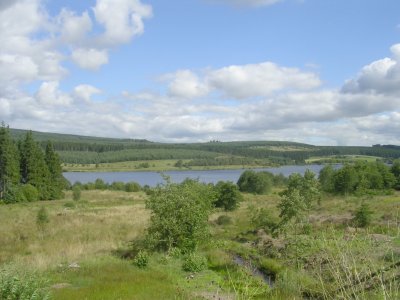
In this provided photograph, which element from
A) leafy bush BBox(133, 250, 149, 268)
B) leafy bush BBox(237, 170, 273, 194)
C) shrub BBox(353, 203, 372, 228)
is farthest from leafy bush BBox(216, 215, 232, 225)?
leafy bush BBox(237, 170, 273, 194)

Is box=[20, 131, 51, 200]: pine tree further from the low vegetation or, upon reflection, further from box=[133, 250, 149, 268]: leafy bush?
box=[133, 250, 149, 268]: leafy bush

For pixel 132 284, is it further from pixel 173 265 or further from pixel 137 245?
pixel 137 245

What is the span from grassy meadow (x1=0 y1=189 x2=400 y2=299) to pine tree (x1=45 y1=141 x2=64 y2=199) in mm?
28487

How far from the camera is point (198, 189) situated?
982 inches

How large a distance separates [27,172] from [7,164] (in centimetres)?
451

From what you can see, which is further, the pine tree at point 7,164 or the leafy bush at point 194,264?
the pine tree at point 7,164

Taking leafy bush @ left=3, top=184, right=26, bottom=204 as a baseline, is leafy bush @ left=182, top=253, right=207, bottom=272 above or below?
above

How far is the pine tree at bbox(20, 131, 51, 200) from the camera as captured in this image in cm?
6059

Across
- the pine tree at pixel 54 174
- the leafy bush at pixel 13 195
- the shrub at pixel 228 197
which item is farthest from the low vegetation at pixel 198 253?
the pine tree at pixel 54 174

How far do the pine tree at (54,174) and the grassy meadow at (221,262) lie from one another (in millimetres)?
28487

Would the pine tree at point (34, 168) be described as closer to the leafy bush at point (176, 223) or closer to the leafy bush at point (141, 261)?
the leafy bush at point (176, 223)

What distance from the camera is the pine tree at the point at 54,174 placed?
62.2 meters

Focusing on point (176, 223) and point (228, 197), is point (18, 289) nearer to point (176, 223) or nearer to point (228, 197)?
point (176, 223)

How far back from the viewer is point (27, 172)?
61688 millimetres
